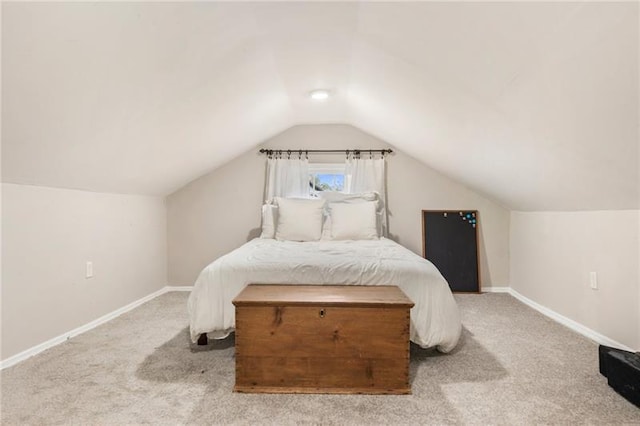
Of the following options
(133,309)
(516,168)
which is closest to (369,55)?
(516,168)

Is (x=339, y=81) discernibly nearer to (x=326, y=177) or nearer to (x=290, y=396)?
(x=326, y=177)

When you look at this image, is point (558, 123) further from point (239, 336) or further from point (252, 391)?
point (252, 391)

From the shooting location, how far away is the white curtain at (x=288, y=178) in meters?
3.90

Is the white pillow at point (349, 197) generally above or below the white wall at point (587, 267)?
above

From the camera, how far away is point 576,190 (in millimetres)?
2232

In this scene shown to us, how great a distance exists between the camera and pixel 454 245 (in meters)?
3.79

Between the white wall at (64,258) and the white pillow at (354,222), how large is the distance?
189cm

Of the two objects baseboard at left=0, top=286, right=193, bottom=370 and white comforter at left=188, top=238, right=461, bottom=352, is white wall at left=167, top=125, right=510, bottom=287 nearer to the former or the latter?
baseboard at left=0, top=286, right=193, bottom=370

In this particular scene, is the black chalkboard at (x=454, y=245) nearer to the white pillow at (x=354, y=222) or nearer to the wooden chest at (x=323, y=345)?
the white pillow at (x=354, y=222)

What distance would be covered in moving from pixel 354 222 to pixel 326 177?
3.13ft

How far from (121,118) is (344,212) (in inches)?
78.9

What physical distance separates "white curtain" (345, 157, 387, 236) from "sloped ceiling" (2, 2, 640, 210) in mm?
962

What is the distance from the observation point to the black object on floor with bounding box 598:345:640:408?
1.53m

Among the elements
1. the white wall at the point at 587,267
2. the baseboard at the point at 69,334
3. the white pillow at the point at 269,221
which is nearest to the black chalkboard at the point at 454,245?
the white wall at the point at 587,267
